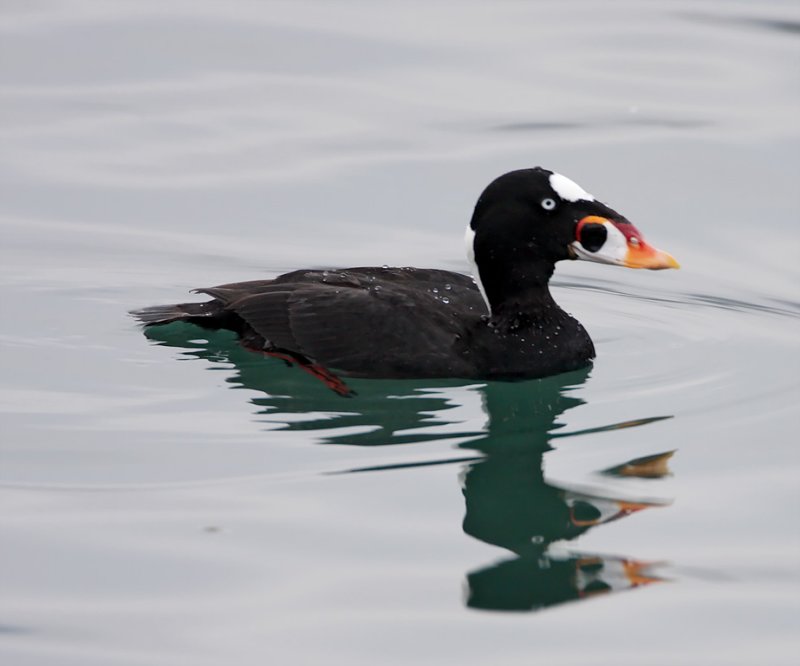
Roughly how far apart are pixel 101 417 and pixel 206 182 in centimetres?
397

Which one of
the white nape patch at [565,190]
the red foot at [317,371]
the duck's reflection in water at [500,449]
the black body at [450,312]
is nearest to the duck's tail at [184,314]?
the black body at [450,312]

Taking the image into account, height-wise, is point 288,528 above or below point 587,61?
below

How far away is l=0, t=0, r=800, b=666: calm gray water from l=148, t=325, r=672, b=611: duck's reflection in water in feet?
0.05

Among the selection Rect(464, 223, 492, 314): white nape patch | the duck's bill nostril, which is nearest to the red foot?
Rect(464, 223, 492, 314): white nape patch

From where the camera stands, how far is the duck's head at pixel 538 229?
290 inches

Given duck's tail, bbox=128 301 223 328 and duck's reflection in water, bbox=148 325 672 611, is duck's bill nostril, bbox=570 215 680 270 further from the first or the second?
duck's tail, bbox=128 301 223 328

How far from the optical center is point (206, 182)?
34.4 feet

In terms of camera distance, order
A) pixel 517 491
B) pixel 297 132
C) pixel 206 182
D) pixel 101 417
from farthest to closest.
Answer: pixel 297 132 < pixel 206 182 < pixel 101 417 < pixel 517 491

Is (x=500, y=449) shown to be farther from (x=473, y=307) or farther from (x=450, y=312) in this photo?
(x=473, y=307)

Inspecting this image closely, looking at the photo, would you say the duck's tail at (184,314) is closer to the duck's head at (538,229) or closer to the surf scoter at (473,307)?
the surf scoter at (473,307)

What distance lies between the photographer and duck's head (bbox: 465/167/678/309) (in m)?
7.37

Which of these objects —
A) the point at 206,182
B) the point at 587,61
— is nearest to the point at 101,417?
the point at 206,182

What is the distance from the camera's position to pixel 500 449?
6.48 m

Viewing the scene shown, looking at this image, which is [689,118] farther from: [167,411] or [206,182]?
[167,411]
